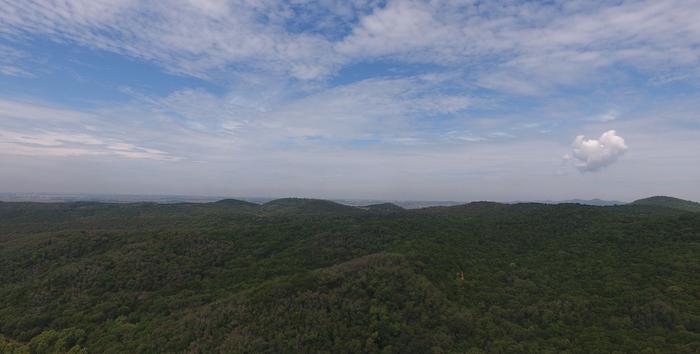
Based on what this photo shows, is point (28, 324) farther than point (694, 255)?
No

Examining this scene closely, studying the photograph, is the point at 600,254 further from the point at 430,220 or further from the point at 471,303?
the point at 430,220

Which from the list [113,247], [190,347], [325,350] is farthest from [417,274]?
[113,247]

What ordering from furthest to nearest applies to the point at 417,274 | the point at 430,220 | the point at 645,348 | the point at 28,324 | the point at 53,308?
the point at 430,220 < the point at 417,274 < the point at 53,308 < the point at 28,324 < the point at 645,348

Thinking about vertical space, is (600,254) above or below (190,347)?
above

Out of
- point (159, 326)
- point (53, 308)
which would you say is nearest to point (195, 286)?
point (159, 326)

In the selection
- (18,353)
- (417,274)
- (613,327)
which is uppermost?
(417,274)

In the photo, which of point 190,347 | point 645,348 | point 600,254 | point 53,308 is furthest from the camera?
point 600,254
